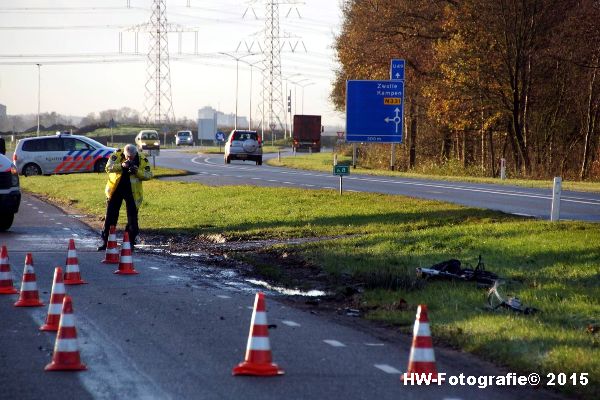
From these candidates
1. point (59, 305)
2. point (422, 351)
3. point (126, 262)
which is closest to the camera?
point (422, 351)

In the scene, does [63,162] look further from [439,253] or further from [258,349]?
[258,349]

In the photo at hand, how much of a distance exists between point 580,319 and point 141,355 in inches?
182

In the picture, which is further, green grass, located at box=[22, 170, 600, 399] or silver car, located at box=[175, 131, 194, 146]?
silver car, located at box=[175, 131, 194, 146]

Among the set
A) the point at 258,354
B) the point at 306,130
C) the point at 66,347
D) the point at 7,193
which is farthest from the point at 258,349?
the point at 306,130

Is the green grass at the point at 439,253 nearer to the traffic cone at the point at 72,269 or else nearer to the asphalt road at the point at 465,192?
the asphalt road at the point at 465,192

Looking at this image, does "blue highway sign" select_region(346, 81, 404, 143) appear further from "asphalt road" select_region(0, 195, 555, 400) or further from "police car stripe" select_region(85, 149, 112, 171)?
"asphalt road" select_region(0, 195, 555, 400)

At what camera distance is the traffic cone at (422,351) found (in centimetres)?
804

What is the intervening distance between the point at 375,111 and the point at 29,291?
22797mm

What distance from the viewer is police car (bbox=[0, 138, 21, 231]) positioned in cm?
2166

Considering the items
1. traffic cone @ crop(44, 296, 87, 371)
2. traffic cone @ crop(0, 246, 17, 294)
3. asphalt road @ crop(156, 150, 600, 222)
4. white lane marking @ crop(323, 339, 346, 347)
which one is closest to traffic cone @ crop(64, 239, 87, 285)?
traffic cone @ crop(0, 246, 17, 294)

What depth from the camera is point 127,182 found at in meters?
18.1

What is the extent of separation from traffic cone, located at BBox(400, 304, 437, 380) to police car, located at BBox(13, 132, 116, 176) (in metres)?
38.8

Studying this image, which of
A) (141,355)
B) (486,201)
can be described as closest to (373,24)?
(486,201)

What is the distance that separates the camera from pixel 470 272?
46.5 feet
